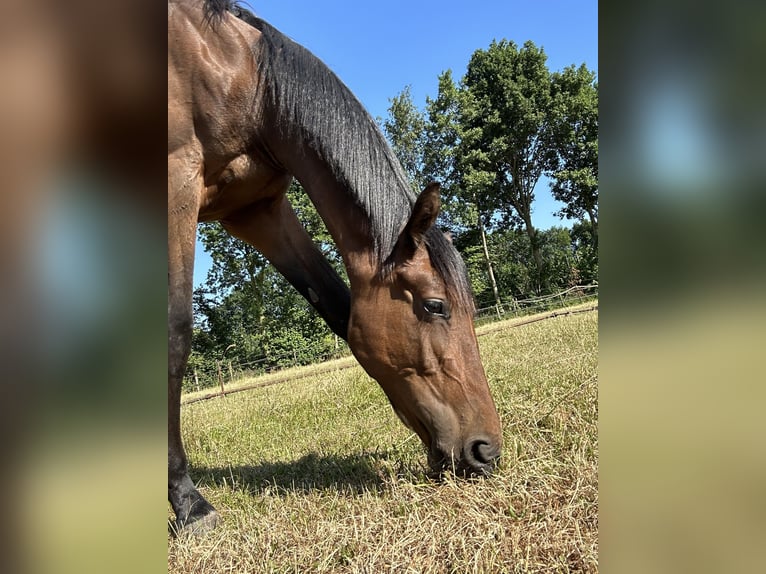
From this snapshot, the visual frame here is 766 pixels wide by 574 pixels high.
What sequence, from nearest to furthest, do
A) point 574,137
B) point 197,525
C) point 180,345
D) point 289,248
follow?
point 197,525 < point 180,345 < point 289,248 < point 574,137

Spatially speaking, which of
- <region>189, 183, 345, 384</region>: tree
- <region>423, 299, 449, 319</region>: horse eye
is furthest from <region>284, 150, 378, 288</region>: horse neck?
<region>189, 183, 345, 384</region>: tree

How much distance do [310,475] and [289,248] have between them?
4.76 feet

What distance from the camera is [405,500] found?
1.93 m

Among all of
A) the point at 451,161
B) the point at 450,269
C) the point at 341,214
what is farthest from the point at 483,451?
the point at 451,161

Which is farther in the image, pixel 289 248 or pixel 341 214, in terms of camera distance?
pixel 289 248

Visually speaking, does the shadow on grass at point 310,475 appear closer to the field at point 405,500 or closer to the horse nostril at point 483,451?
the field at point 405,500

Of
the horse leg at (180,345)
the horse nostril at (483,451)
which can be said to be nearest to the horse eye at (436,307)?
the horse nostril at (483,451)

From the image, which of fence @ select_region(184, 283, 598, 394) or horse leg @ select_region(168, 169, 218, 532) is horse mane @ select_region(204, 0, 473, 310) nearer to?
horse leg @ select_region(168, 169, 218, 532)

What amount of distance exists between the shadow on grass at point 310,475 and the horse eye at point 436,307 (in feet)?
2.70

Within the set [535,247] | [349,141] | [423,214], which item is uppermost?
[535,247]

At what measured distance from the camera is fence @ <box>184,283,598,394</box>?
1730 centimetres

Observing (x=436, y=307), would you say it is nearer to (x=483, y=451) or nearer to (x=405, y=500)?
(x=483, y=451)
